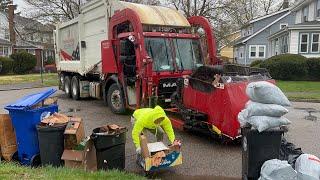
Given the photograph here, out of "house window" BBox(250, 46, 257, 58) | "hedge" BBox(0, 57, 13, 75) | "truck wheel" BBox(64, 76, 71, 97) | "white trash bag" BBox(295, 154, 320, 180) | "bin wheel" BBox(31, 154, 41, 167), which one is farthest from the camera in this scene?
"house window" BBox(250, 46, 257, 58)

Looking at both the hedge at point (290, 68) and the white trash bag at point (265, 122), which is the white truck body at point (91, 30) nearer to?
the white trash bag at point (265, 122)

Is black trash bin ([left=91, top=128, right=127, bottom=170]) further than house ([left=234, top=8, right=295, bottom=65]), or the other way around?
house ([left=234, top=8, right=295, bottom=65])

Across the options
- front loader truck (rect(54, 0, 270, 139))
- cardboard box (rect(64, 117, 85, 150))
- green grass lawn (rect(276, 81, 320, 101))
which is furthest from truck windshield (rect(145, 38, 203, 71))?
green grass lawn (rect(276, 81, 320, 101))

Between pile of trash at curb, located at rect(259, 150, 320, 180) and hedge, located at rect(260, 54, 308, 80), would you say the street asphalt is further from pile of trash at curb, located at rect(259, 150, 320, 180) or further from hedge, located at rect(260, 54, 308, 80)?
hedge, located at rect(260, 54, 308, 80)

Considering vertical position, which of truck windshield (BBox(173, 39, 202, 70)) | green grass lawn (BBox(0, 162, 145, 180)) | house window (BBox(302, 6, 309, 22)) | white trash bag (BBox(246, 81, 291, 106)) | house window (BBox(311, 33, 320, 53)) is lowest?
green grass lawn (BBox(0, 162, 145, 180))

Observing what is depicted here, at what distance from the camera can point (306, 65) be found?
22438 mm

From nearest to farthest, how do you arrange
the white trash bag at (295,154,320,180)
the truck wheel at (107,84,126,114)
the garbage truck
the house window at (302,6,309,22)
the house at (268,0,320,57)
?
the white trash bag at (295,154,320,180) < the garbage truck < the truck wheel at (107,84,126,114) < the house at (268,0,320,57) < the house window at (302,6,309,22)

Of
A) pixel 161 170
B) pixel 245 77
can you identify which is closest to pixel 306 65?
pixel 245 77

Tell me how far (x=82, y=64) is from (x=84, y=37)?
947 millimetres

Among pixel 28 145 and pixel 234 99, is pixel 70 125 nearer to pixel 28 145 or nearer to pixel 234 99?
pixel 28 145

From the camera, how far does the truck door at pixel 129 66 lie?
987 cm

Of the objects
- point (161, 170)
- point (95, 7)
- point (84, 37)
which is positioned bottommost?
point (161, 170)

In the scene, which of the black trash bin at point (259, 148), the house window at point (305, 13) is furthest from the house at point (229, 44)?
the black trash bin at point (259, 148)

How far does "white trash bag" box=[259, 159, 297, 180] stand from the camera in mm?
4316
